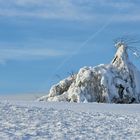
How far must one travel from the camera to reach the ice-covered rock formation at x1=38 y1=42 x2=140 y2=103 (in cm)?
3812

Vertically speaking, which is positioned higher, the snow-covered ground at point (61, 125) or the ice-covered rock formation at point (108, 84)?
the ice-covered rock formation at point (108, 84)

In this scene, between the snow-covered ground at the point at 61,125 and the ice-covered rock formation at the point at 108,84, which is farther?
the ice-covered rock formation at the point at 108,84

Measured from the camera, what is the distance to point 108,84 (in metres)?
38.2

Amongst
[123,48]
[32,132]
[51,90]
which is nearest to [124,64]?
[123,48]

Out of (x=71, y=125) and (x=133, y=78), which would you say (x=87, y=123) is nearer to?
(x=71, y=125)

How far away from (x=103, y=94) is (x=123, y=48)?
3976 mm

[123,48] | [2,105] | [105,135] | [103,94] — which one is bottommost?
[105,135]

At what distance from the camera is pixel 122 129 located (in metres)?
15.7

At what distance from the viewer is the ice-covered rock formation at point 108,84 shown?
38125 millimetres

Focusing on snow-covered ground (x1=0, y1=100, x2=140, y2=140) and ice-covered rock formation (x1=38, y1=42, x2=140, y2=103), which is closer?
snow-covered ground (x1=0, y1=100, x2=140, y2=140)

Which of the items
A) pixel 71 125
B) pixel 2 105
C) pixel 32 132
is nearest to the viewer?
pixel 32 132

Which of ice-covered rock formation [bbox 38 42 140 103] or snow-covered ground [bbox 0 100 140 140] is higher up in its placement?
ice-covered rock formation [bbox 38 42 140 103]

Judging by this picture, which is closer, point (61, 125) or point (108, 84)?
point (61, 125)

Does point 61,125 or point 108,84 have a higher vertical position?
point 108,84
